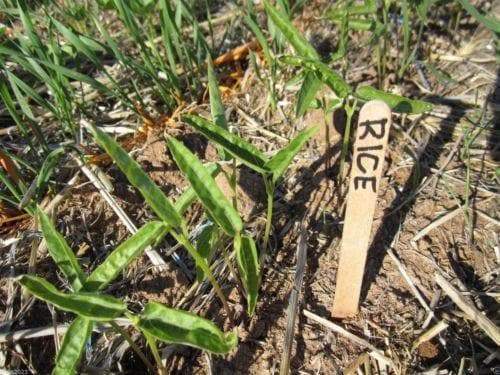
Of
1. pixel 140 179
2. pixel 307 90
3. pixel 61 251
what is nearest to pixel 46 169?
pixel 61 251

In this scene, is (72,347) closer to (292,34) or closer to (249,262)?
(249,262)

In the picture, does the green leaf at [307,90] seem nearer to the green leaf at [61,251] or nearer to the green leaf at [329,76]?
the green leaf at [329,76]

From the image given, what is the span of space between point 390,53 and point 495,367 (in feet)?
3.10

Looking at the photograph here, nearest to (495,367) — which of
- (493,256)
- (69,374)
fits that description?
(493,256)

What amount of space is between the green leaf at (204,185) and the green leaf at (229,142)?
7cm

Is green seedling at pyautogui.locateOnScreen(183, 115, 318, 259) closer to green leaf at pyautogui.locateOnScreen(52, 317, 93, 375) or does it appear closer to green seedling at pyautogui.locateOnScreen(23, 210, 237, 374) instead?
green seedling at pyautogui.locateOnScreen(23, 210, 237, 374)

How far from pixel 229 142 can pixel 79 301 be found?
36 centimetres

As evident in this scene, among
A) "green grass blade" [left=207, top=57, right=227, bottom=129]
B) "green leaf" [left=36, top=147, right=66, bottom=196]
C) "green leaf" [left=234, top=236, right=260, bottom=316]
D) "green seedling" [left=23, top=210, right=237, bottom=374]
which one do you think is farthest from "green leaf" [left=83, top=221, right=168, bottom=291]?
"green leaf" [left=36, top=147, right=66, bottom=196]

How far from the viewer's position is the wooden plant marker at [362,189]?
2.59 feet

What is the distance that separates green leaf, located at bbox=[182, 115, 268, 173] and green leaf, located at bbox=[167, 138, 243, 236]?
Answer: 0.07 metres

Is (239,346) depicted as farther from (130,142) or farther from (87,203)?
(130,142)

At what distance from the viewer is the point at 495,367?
0.91m

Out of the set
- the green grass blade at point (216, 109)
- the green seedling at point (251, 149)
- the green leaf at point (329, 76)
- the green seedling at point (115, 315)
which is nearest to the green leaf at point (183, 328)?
the green seedling at point (115, 315)

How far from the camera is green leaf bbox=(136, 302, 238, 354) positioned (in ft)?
2.38
